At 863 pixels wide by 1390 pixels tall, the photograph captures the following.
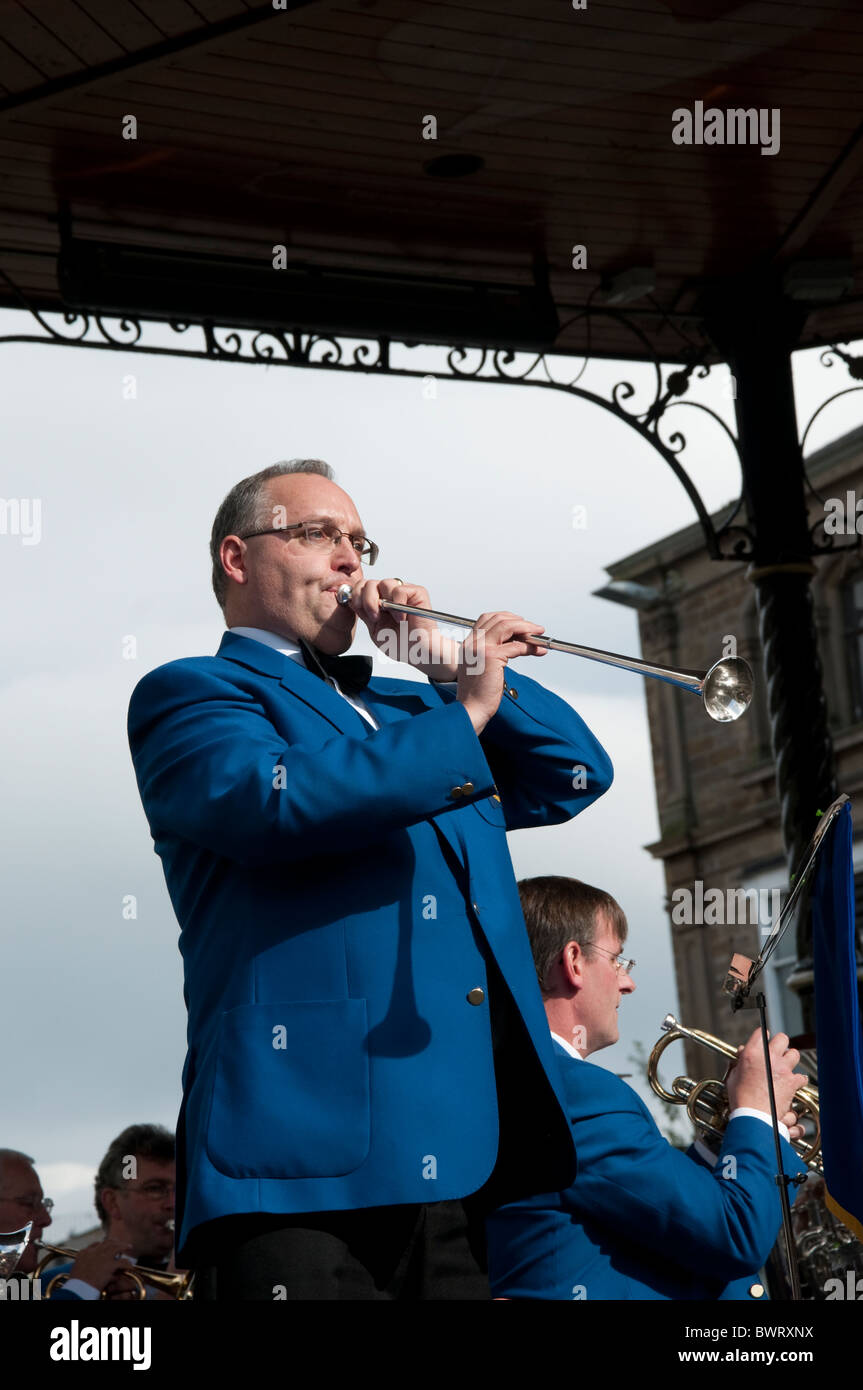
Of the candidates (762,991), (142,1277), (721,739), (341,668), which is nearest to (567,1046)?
(762,991)

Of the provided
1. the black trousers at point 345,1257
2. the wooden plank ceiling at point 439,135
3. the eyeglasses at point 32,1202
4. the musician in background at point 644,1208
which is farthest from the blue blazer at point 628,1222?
the wooden plank ceiling at point 439,135

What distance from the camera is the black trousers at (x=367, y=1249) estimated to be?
2.35 metres

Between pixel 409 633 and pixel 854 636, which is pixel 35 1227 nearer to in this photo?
pixel 409 633

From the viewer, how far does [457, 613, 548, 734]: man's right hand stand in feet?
8.82

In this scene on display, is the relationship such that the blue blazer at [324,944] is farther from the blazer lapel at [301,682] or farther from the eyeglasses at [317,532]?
the eyeglasses at [317,532]

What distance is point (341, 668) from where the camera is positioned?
2963mm

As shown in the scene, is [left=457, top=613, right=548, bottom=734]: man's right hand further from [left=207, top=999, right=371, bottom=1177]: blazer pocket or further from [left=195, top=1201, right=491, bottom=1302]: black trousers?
[left=195, top=1201, right=491, bottom=1302]: black trousers

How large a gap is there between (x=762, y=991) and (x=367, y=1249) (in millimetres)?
1022

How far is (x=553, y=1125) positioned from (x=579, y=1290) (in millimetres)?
769

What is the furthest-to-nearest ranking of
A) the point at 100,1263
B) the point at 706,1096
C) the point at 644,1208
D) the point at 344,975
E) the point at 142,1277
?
the point at 142,1277 < the point at 100,1263 < the point at 706,1096 < the point at 644,1208 < the point at 344,975

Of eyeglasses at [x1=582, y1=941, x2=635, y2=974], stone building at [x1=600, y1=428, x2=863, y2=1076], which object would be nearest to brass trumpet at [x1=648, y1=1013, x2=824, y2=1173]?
eyeglasses at [x1=582, y1=941, x2=635, y2=974]

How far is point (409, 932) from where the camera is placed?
8.47ft

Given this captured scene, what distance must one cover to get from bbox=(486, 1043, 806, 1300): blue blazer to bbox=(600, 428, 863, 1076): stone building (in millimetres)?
19259
